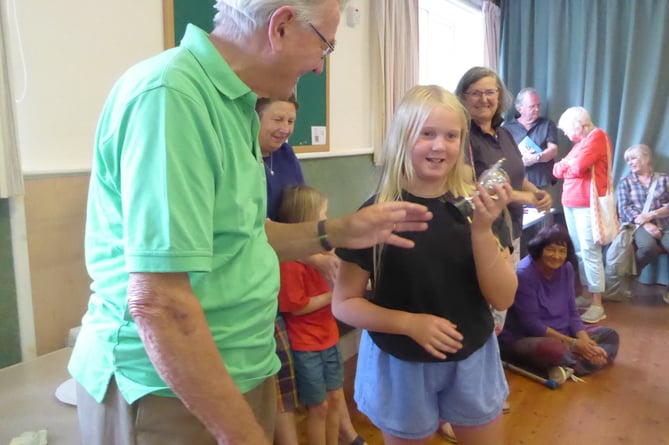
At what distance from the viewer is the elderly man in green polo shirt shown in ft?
2.19

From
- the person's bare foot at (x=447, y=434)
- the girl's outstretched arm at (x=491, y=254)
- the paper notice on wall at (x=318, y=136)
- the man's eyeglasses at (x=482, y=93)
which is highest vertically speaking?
the man's eyeglasses at (x=482, y=93)

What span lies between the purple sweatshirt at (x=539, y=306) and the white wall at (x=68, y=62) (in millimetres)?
2193

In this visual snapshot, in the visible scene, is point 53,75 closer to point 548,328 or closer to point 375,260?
point 375,260

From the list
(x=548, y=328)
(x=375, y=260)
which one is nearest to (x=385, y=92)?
(x=548, y=328)

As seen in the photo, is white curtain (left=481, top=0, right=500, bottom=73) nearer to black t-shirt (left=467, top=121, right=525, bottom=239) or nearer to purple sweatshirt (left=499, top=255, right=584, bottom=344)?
purple sweatshirt (left=499, top=255, right=584, bottom=344)

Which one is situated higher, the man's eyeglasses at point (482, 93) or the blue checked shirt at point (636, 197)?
the man's eyeglasses at point (482, 93)

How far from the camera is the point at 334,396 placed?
209cm

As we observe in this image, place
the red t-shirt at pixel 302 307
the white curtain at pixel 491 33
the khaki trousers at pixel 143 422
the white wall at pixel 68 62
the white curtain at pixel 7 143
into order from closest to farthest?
the khaki trousers at pixel 143 422
the white curtain at pixel 7 143
the white wall at pixel 68 62
the red t-shirt at pixel 302 307
the white curtain at pixel 491 33

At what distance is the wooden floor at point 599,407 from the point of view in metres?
2.38

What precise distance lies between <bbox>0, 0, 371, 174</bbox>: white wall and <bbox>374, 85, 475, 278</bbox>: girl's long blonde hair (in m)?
0.98

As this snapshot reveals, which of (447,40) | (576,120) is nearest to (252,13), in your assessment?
(576,120)

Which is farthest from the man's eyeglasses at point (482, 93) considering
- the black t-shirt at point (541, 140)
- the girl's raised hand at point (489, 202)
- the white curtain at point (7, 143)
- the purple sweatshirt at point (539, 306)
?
the black t-shirt at point (541, 140)

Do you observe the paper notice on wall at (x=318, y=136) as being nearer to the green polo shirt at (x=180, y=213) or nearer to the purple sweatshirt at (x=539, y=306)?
the purple sweatshirt at (x=539, y=306)

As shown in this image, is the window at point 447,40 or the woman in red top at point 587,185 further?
the window at point 447,40
